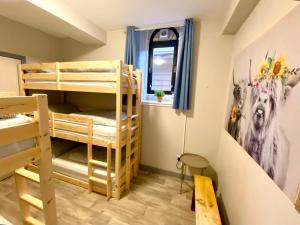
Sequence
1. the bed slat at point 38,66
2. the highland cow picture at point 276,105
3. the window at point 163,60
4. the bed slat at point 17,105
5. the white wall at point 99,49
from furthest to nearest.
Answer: the white wall at point 99,49 → the window at point 163,60 → the bed slat at point 38,66 → the bed slat at point 17,105 → the highland cow picture at point 276,105

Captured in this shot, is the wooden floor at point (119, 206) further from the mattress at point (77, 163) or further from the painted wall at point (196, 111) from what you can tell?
the painted wall at point (196, 111)

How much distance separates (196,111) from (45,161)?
197 cm

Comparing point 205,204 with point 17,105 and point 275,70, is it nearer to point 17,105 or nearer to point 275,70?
point 275,70

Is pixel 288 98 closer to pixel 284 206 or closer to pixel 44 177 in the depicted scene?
pixel 284 206

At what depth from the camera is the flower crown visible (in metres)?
0.77

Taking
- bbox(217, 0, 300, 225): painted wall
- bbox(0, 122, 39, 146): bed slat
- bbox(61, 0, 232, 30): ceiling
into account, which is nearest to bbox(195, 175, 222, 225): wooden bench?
bbox(217, 0, 300, 225): painted wall

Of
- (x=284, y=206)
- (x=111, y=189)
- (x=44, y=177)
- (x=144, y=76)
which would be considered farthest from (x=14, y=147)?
(x=144, y=76)

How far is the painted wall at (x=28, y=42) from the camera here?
2205 millimetres

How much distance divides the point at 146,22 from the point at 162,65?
2.28 ft

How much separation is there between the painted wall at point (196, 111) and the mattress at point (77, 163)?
792 mm

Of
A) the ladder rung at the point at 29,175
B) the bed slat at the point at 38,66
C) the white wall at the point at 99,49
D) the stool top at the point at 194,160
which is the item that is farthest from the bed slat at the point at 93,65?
the stool top at the point at 194,160

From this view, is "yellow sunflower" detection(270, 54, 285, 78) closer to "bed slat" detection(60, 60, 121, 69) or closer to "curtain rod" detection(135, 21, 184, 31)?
"bed slat" detection(60, 60, 121, 69)

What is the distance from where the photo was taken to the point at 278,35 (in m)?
0.88

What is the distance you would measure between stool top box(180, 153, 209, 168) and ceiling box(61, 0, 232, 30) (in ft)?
6.51
